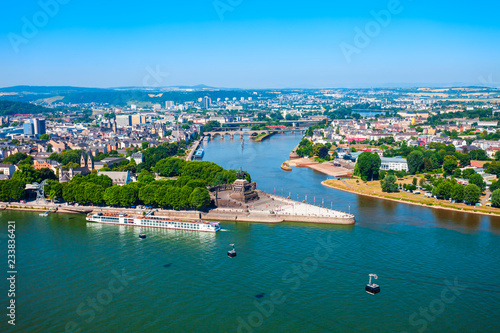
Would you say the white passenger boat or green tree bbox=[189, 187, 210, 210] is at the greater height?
green tree bbox=[189, 187, 210, 210]

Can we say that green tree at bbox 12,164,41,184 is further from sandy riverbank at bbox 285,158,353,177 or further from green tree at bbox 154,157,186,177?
sandy riverbank at bbox 285,158,353,177

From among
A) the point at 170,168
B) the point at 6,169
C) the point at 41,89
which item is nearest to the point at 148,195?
the point at 170,168

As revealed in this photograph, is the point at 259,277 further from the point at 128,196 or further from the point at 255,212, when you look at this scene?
the point at 128,196

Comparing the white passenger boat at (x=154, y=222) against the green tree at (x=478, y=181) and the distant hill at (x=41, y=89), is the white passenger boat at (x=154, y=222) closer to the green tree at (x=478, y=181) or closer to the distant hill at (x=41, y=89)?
the green tree at (x=478, y=181)

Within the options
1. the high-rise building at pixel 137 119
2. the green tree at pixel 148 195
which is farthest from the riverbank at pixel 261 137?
the green tree at pixel 148 195

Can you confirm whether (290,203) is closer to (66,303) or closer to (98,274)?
(98,274)

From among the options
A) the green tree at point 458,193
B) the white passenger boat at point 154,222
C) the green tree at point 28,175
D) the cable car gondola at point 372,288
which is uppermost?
the green tree at point 458,193

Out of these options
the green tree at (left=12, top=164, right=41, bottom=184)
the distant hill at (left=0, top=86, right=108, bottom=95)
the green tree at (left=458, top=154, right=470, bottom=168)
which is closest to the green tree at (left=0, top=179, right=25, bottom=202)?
the green tree at (left=12, top=164, right=41, bottom=184)
